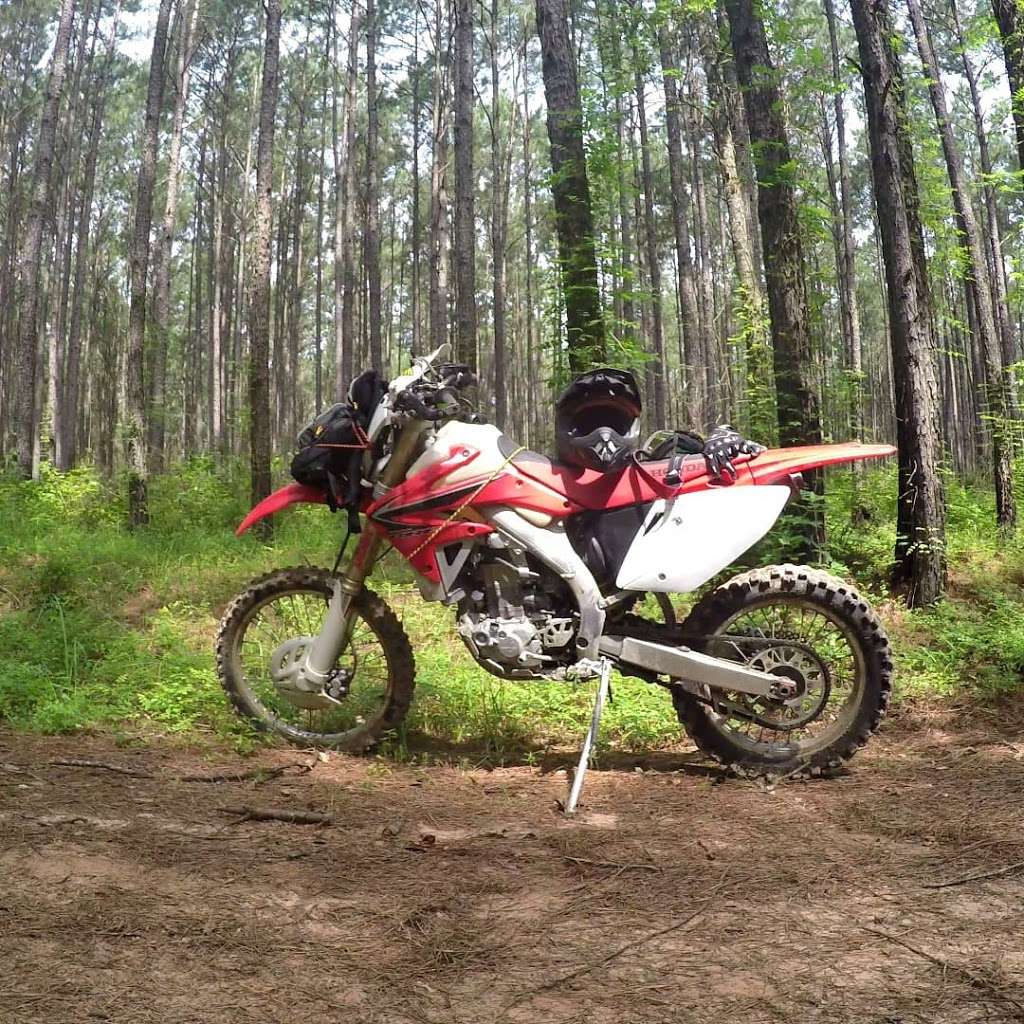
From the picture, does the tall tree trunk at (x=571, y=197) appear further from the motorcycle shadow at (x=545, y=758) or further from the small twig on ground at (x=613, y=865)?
the small twig on ground at (x=613, y=865)

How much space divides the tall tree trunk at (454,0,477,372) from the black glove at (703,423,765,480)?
7.18 m

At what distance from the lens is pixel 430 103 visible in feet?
84.0

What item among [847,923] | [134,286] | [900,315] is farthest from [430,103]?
[847,923]

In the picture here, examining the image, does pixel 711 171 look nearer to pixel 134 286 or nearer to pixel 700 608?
pixel 134 286

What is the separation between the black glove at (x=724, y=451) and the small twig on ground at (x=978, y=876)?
1648 mm

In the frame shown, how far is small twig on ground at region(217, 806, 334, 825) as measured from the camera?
2799 mm

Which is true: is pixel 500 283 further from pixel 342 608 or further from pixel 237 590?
pixel 342 608

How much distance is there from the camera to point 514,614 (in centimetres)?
348

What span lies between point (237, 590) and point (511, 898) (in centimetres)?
512

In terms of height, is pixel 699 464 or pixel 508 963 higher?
pixel 699 464

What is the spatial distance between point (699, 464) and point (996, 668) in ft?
8.27

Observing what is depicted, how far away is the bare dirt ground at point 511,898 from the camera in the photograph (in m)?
1.63

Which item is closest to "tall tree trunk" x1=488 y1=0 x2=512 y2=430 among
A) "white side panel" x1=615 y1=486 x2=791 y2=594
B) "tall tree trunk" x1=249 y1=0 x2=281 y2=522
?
"tall tree trunk" x1=249 y1=0 x2=281 y2=522

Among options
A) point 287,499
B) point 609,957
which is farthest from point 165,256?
point 609,957
